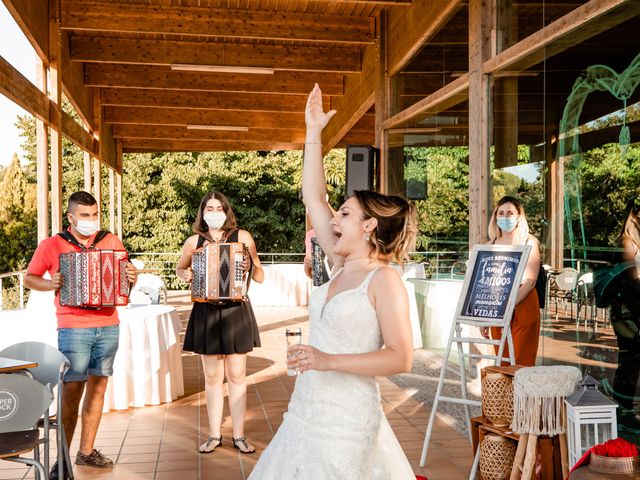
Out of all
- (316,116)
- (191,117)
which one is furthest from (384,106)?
(316,116)

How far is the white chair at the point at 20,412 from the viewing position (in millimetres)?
3361

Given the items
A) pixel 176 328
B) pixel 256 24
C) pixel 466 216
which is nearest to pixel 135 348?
pixel 176 328

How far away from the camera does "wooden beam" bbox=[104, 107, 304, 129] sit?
1684 cm

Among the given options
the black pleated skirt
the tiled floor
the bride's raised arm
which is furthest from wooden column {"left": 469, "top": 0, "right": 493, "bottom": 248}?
the bride's raised arm

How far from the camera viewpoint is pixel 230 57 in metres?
11.9

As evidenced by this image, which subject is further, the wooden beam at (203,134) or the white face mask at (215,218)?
the wooden beam at (203,134)

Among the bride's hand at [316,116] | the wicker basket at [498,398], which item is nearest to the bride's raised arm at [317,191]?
the bride's hand at [316,116]

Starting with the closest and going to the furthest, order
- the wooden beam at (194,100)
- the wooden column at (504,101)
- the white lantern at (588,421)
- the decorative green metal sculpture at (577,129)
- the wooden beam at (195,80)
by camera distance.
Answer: the white lantern at (588,421)
the decorative green metal sculpture at (577,129)
the wooden column at (504,101)
the wooden beam at (195,80)
the wooden beam at (194,100)

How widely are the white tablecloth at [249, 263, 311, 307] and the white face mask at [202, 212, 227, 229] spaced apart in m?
11.2

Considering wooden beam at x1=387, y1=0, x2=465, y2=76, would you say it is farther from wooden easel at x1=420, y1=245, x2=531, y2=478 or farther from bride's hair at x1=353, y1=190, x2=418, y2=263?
bride's hair at x1=353, y1=190, x2=418, y2=263

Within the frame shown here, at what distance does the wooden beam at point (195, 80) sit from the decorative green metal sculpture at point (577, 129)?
9.07 meters

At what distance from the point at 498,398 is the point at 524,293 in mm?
1269

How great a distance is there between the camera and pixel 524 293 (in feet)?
16.7

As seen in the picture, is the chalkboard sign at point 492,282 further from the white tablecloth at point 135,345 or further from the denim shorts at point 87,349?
the white tablecloth at point 135,345
